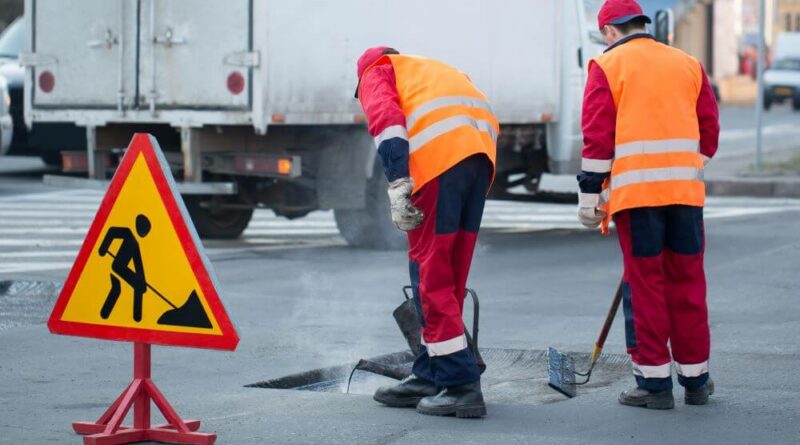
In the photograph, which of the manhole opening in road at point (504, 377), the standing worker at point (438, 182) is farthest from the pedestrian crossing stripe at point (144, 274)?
the manhole opening in road at point (504, 377)

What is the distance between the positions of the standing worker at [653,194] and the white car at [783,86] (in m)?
42.9

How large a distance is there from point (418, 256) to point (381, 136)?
523mm

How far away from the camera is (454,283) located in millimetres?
6398

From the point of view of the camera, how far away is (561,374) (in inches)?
269

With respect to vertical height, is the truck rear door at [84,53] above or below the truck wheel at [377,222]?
above

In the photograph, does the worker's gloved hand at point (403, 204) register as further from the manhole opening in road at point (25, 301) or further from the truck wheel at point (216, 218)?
the truck wheel at point (216, 218)

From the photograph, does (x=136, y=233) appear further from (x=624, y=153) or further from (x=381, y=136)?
(x=624, y=153)

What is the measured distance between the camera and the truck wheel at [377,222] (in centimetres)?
1299

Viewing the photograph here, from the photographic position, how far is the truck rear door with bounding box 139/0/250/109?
39.1 ft

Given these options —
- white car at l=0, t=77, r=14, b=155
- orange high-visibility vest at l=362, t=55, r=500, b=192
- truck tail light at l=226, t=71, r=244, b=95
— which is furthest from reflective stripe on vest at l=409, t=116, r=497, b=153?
white car at l=0, t=77, r=14, b=155

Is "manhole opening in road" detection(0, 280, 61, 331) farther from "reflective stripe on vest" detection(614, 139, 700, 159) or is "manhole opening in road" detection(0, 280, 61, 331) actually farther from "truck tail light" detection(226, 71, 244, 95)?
"reflective stripe on vest" detection(614, 139, 700, 159)

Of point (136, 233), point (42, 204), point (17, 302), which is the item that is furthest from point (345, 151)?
point (136, 233)

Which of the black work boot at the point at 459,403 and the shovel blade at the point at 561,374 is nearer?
the black work boot at the point at 459,403

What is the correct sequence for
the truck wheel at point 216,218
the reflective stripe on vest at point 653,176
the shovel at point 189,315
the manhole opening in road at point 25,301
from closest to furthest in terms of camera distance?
1. the shovel at point 189,315
2. the reflective stripe on vest at point 653,176
3. the manhole opening in road at point 25,301
4. the truck wheel at point 216,218
